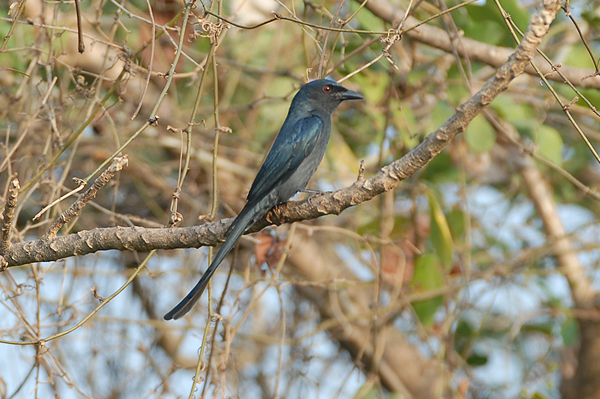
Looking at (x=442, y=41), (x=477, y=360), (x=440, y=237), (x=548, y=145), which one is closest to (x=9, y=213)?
(x=442, y=41)

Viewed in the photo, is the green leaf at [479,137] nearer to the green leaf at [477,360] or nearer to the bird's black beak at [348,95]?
the bird's black beak at [348,95]

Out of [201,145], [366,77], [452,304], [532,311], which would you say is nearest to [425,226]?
[452,304]

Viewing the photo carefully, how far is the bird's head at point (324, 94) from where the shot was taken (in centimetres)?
390

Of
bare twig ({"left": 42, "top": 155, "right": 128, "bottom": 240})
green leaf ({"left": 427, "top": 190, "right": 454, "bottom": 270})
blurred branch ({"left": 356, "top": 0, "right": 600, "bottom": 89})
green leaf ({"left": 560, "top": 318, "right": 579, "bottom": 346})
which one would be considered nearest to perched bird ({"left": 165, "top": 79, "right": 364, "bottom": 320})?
blurred branch ({"left": 356, "top": 0, "right": 600, "bottom": 89})

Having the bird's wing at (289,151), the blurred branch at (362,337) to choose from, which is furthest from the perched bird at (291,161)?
the blurred branch at (362,337)

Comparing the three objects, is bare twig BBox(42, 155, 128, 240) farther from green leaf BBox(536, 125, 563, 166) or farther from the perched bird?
green leaf BBox(536, 125, 563, 166)

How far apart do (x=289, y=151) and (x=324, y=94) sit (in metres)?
0.66

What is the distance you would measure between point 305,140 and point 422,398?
12.0ft

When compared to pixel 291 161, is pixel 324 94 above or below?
above

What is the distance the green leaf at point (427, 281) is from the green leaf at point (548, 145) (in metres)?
1.10

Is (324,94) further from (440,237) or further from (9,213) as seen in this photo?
(9,213)

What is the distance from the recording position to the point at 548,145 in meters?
4.29

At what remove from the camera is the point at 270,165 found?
3408 millimetres

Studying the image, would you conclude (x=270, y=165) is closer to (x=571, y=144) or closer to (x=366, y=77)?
(x=366, y=77)
